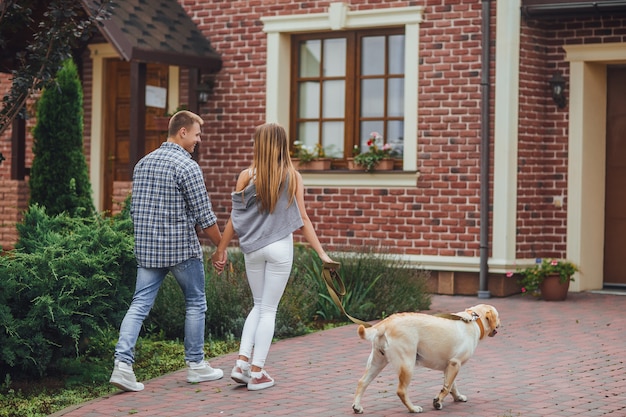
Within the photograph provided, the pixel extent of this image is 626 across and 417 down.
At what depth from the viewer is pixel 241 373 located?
752 cm

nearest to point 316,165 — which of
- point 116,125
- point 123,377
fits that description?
point 116,125

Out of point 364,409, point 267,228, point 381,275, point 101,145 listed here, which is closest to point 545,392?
point 364,409

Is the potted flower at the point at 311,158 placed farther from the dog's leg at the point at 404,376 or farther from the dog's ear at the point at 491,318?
the dog's leg at the point at 404,376

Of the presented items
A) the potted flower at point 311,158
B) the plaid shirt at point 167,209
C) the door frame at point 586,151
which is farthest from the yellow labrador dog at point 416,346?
the potted flower at point 311,158

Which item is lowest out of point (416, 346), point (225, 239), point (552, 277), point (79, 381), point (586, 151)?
point (79, 381)

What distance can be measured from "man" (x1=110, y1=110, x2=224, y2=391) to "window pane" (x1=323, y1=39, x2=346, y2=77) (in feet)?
22.4

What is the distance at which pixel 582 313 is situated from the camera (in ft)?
38.0

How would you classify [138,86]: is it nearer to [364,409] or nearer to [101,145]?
[101,145]

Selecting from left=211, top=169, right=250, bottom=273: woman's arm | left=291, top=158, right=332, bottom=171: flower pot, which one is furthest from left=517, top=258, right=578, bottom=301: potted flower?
left=211, top=169, right=250, bottom=273: woman's arm

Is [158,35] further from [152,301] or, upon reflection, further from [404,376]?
[404,376]

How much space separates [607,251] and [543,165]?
138 cm

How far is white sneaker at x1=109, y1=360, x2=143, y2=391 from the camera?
748 cm

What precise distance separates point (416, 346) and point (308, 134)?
8132 mm

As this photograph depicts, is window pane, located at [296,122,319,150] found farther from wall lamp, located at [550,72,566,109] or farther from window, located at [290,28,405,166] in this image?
wall lamp, located at [550,72,566,109]
